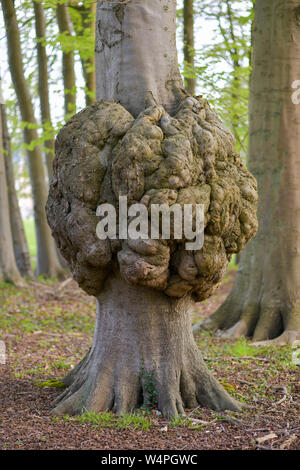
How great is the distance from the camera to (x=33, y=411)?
4652 mm

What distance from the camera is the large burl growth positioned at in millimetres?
4062

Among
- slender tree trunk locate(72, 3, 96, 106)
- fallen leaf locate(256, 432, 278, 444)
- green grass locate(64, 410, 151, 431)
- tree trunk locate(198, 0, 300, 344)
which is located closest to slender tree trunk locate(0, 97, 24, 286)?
slender tree trunk locate(72, 3, 96, 106)

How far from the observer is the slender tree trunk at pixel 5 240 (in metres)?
11.7

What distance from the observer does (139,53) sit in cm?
457

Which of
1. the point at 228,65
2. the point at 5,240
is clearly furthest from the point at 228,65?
the point at 5,240

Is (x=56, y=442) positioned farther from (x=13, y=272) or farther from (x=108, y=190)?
(x=13, y=272)

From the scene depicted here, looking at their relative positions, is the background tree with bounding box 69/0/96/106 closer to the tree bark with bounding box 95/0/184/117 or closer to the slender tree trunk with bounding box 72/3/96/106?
the slender tree trunk with bounding box 72/3/96/106

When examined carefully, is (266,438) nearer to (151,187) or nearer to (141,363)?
(141,363)

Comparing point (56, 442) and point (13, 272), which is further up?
point (13, 272)

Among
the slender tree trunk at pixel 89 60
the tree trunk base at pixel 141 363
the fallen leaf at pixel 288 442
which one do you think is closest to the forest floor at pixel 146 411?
the fallen leaf at pixel 288 442

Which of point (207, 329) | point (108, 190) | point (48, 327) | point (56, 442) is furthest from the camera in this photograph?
point (48, 327)

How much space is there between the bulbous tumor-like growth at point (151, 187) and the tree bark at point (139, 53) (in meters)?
0.21

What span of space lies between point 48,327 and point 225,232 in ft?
18.0

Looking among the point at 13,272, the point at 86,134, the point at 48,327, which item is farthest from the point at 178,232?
the point at 13,272
